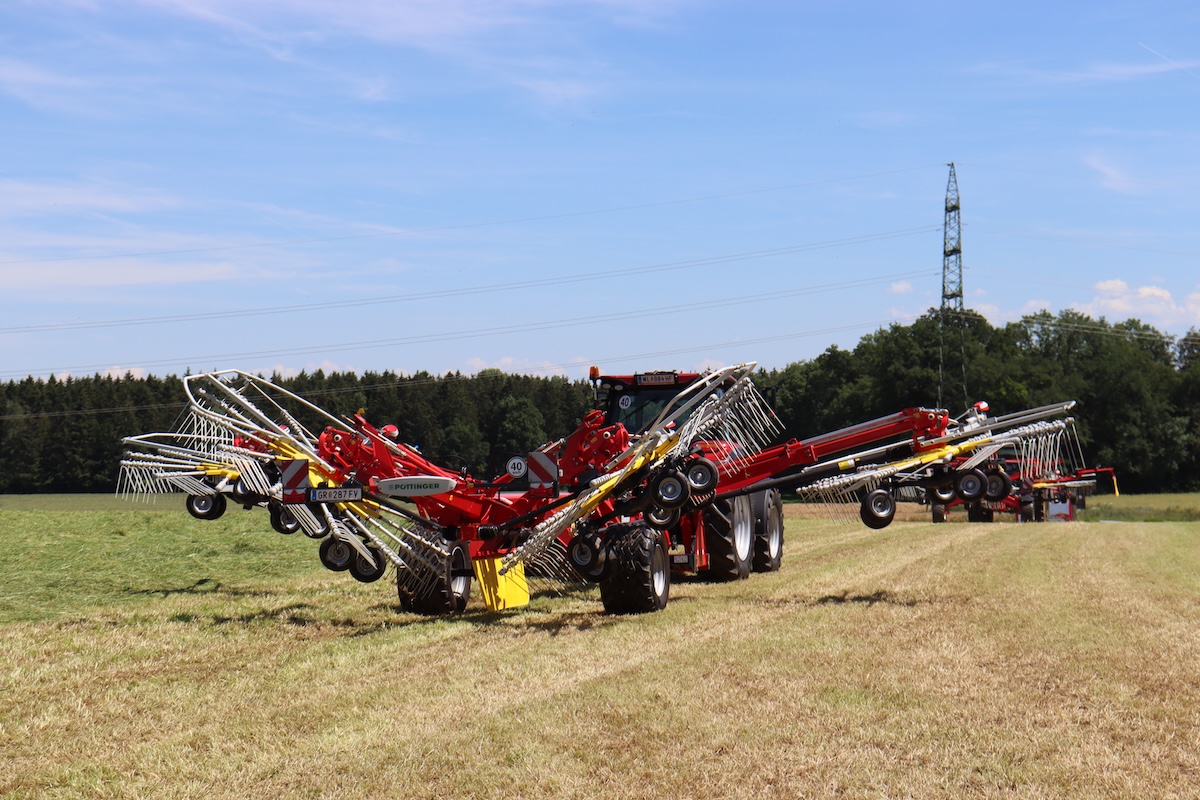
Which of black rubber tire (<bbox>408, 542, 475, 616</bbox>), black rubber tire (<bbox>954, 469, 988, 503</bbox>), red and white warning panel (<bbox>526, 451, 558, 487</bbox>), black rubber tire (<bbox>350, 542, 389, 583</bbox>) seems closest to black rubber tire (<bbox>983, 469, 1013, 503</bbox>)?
black rubber tire (<bbox>954, 469, 988, 503</bbox>)

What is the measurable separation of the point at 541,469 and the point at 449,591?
135 centimetres

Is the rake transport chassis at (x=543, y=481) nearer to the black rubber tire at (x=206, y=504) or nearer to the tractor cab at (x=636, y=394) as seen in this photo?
the black rubber tire at (x=206, y=504)

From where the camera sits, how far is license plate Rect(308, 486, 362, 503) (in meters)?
9.95

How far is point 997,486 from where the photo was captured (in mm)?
11812

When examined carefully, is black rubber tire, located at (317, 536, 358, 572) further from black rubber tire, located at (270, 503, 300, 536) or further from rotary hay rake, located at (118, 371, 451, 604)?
black rubber tire, located at (270, 503, 300, 536)

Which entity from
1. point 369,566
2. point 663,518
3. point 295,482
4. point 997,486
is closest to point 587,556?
point 663,518

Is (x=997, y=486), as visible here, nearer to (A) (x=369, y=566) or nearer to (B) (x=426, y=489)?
(B) (x=426, y=489)

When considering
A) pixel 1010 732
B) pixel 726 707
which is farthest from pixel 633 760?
pixel 1010 732

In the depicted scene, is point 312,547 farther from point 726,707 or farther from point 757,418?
point 726,707

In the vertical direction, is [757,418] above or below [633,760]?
above

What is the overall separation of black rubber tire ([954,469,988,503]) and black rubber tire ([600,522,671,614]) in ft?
11.4

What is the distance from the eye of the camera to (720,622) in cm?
1003

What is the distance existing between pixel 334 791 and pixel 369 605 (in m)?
6.42

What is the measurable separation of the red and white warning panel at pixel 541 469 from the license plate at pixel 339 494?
1477 millimetres
